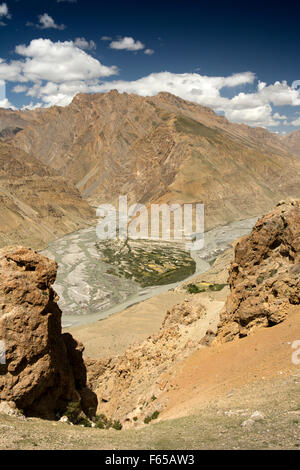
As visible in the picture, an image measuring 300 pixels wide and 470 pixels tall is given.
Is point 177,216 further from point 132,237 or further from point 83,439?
point 83,439

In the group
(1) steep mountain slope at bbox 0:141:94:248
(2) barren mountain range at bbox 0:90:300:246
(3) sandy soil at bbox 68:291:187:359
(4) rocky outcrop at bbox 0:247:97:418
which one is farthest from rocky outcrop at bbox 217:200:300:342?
(2) barren mountain range at bbox 0:90:300:246

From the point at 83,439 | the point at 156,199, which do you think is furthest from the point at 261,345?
the point at 156,199

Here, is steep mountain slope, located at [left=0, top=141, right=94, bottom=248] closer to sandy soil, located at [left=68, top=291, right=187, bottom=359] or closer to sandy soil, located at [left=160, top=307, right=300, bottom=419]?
sandy soil, located at [left=68, top=291, right=187, bottom=359]

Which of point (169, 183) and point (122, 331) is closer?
point (122, 331)

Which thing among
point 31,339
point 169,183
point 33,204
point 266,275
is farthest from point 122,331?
point 169,183

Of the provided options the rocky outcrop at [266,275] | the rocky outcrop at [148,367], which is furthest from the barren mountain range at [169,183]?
the rocky outcrop at [266,275]

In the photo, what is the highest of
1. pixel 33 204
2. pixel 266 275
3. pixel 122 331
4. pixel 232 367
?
pixel 33 204

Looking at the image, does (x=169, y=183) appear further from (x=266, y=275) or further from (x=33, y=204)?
(x=266, y=275)
